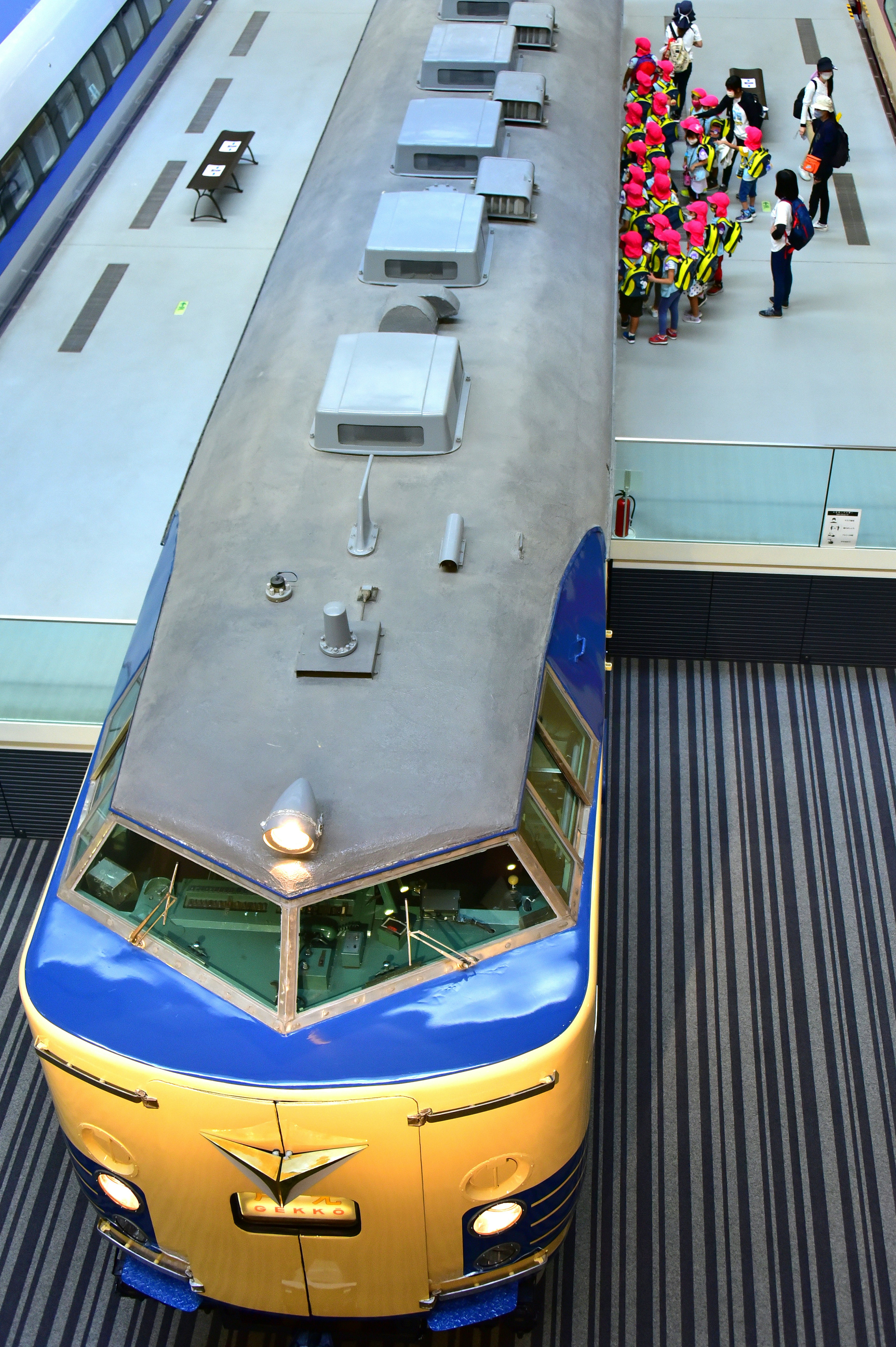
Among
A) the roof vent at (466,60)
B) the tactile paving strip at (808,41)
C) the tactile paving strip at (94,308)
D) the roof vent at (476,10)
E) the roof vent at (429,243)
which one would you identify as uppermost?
the roof vent at (476,10)

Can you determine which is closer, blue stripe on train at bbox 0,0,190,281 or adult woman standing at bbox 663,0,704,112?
blue stripe on train at bbox 0,0,190,281

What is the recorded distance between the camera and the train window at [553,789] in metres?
6.22

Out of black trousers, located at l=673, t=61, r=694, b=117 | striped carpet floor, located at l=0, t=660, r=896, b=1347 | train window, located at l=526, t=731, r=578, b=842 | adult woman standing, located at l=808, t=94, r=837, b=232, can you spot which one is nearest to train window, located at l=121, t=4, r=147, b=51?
black trousers, located at l=673, t=61, r=694, b=117

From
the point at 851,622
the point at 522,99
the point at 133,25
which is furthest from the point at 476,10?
the point at 851,622

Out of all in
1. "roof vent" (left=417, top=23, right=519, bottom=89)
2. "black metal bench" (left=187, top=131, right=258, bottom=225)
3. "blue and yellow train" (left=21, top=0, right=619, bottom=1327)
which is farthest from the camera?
"black metal bench" (left=187, top=131, right=258, bottom=225)

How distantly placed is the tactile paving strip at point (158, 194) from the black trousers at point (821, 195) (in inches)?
287

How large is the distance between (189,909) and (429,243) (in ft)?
16.5

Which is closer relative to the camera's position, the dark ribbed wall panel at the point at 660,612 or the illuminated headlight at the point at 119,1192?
the illuminated headlight at the point at 119,1192

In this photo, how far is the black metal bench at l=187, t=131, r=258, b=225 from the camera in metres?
14.5

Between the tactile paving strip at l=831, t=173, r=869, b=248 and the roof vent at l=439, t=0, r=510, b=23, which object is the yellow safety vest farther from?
the tactile paving strip at l=831, t=173, r=869, b=248

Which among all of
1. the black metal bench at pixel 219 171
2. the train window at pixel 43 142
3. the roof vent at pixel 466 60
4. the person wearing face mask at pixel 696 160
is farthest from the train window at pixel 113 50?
the person wearing face mask at pixel 696 160

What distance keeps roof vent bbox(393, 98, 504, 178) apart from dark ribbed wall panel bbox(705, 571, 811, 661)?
12.2 feet

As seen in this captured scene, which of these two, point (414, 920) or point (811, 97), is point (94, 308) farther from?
point (414, 920)

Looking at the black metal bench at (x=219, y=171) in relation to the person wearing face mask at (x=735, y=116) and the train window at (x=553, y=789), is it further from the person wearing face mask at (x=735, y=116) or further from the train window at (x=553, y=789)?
the train window at (x=553, y=789)
